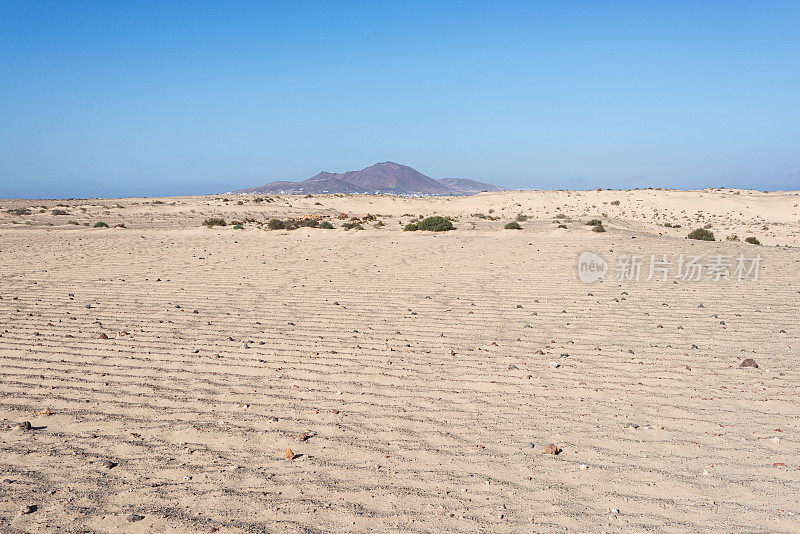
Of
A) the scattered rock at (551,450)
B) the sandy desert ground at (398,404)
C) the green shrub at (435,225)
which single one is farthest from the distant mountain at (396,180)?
the scattered rock at (551,450)

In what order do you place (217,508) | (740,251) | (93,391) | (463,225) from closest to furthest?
(217,508), (93,391), (740,251), (463,225)

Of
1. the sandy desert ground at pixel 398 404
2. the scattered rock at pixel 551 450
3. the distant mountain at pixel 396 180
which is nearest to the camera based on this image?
the sandy desert ground at pixel 398 404

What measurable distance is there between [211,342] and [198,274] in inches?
208

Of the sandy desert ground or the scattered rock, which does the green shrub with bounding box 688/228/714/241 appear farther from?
the scattered rock

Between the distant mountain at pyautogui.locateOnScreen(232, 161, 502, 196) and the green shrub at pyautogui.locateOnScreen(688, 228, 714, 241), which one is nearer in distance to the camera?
the green shrub at pyautogui.locateOnScreen(688, 228, 714, 241)

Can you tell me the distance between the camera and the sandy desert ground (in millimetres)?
3152

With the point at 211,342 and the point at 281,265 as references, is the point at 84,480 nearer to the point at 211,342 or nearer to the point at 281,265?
the point at 211,342

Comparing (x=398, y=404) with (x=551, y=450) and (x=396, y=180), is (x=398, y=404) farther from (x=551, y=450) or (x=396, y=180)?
(x=396, y=180)

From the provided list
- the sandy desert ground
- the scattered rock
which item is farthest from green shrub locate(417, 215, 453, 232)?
the scattered rock

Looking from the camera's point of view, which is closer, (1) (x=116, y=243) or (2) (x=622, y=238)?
(1) (x=116, y=243)

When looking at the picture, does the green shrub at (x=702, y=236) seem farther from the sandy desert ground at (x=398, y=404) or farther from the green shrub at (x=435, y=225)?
the sandy desert ground at (x=398, y=404)

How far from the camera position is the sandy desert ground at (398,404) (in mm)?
3152

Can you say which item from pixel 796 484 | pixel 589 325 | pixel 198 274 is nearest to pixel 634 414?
pixel 796 484

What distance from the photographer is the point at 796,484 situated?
3.38 metres
